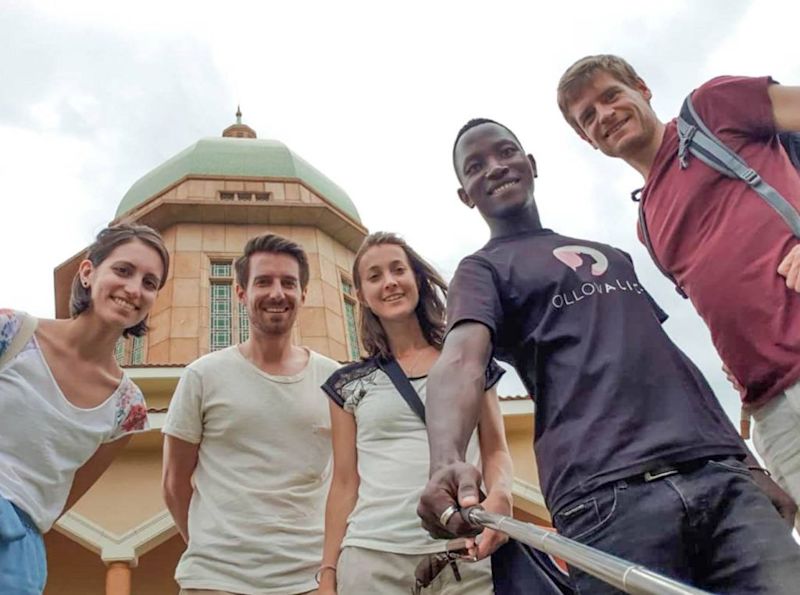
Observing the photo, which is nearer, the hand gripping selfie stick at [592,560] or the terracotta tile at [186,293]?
the hand gripping selfie stick at [592,560]

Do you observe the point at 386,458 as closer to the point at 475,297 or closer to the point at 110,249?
the point at 475,297

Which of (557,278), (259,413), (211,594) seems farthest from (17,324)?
(557,278)

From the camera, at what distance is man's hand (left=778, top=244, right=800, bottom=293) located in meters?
1.83

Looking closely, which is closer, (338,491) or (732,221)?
(732,221)

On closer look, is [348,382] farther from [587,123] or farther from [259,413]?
[587,123]

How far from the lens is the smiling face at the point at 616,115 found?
2.38 meters

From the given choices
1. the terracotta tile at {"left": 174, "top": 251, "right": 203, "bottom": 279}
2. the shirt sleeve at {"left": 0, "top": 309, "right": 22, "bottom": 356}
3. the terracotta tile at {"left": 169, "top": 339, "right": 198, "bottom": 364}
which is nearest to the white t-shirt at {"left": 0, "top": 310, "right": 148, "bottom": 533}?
the shirt sleeve at {"left": 0, "top": 309, "right": 22, "bottom": 356}

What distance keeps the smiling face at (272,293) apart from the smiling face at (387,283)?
0.31m

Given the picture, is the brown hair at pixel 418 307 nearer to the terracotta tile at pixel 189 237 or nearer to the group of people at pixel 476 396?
the group of people at pixel 476 396

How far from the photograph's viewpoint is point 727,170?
2.12 meters

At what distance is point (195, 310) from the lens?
13164mm

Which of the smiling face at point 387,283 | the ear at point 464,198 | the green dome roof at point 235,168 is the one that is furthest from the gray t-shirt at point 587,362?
the green dome roof at point 235,168

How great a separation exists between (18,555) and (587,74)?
2.25 metres

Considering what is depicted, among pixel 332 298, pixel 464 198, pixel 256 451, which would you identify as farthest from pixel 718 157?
pixel 332 298
